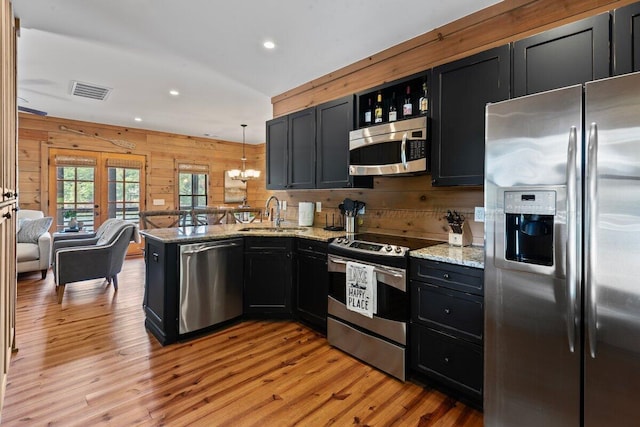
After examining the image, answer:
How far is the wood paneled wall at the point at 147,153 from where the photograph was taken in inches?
219

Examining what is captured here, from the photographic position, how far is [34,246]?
15.0 ft

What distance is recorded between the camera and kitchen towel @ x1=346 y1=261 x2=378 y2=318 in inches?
92.0

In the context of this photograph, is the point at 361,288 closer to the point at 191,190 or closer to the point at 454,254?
the point at 454,254

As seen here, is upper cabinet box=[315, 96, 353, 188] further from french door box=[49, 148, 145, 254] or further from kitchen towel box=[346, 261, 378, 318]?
french door box=[49, 148, 145, 254]

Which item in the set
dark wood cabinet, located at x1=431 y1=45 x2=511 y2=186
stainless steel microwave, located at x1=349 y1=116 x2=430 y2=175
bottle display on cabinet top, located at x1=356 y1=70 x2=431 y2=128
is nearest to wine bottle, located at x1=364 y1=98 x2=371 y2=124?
bottle display on cabinet top, located at x1=356 y1=70 x2=431 y2=128

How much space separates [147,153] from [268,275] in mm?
5120

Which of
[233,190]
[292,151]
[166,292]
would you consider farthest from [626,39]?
[233,190]

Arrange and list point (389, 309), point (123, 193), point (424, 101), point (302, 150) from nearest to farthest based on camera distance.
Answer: point (389, 309)
point (424, 101)
point (302, 150)
point (123, 193)

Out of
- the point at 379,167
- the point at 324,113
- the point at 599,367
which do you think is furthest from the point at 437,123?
the point at 599,367

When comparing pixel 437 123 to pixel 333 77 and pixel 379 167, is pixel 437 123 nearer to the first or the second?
pixel 379 167

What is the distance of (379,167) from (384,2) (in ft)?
3.97

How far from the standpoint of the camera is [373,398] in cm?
204

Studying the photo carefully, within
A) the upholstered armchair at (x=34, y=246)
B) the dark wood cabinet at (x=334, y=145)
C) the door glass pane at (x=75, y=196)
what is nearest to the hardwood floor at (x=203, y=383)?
the dark wood cabinet at (x=334, y=145)

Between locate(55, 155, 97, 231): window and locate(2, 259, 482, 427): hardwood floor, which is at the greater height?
locate(55, 155, 97, 231): window
